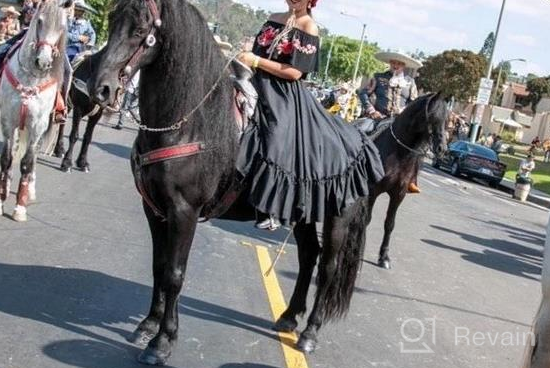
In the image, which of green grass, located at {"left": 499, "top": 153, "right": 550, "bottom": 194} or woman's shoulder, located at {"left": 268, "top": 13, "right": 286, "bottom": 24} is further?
green grass, located at {"left": 499, "top": 153, "right": 550, "bottom": 194}

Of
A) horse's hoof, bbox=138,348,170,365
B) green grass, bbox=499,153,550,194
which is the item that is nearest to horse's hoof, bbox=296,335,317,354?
horse's hoof, bbox=138,348,170,365

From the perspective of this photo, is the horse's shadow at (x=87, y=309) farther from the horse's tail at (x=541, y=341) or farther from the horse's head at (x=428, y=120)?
the horse's head at (x=428, y=120)

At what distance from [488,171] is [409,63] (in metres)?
20.5

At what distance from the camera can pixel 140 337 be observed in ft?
17.6

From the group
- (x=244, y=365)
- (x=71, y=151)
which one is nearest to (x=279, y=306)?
(x=244, y=365)

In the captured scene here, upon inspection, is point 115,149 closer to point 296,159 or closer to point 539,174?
point 296,159

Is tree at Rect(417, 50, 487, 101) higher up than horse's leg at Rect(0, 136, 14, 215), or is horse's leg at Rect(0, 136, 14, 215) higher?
tree at Rect(417, 50, 487, 101)

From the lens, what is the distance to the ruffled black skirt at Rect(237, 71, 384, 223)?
17.2ft

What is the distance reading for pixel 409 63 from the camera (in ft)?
40.6

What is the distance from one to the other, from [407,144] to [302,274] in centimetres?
390

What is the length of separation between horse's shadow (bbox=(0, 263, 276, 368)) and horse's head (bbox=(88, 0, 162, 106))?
1715 mm

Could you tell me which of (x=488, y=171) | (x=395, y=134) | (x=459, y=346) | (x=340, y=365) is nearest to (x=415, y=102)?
(x=395, y=134)

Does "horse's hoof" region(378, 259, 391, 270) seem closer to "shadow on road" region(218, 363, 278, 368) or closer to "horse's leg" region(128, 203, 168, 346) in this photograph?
"shadow on road" region(218, 363, 278, 368)

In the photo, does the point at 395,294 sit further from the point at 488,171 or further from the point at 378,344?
the point at 488,171
